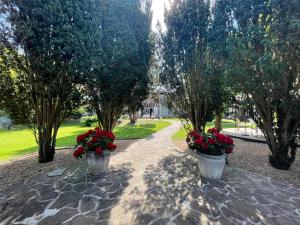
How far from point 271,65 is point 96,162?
20.3 ft

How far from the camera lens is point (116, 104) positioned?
885 centimetres

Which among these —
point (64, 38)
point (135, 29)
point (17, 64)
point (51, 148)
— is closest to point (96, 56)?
point (64, 38)

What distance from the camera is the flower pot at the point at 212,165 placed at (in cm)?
530

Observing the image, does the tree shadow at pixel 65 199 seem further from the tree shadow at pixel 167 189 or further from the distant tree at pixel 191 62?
the distant tree at pixel 191 62

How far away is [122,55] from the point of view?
25.1 ft

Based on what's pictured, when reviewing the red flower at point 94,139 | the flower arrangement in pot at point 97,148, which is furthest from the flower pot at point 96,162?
the red flower at point 94,139

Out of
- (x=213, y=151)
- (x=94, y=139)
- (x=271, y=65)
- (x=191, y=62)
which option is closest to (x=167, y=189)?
(x=213, y=151)

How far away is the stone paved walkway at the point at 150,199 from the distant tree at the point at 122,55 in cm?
344

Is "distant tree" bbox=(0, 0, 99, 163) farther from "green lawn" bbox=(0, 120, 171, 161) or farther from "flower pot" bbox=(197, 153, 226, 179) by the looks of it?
"flower pot" bbox=(197, 153, 226, 179)

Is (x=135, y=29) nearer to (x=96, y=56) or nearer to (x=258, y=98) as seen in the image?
(x=96, y=56)

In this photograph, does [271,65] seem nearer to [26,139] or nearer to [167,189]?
[167,189]

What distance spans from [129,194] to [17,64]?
603 cm

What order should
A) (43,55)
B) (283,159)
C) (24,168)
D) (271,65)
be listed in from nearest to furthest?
(271,65)
(43,55)
(283,159)
(24,168)

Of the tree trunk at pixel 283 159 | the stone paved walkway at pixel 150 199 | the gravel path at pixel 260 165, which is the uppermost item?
the tree trunk at pixel 283 159
